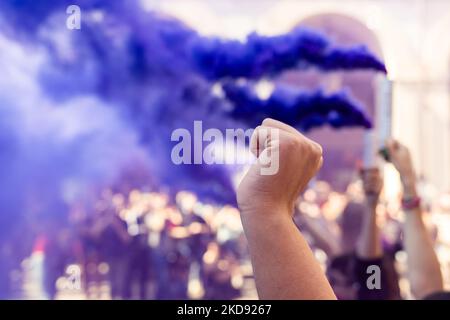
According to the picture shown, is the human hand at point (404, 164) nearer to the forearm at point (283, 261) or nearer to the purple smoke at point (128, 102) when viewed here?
the purple smoke at point (128, 102)

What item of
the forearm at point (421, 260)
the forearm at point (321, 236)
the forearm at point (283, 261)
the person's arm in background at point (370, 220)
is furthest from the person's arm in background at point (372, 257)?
the forearm at point (283, 261)

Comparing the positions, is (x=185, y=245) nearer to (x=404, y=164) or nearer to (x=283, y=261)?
(x=404, y=164)

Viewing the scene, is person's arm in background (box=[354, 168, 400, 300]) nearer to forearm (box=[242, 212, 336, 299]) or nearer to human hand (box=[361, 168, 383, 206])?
human hand (box=[361, 168, 383, 206])

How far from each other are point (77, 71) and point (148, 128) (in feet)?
0.69

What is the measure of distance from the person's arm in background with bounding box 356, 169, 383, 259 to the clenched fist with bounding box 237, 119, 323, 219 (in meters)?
0.82

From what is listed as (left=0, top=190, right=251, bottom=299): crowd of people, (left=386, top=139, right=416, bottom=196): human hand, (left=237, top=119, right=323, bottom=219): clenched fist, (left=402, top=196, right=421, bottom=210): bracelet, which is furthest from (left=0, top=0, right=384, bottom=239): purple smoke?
(left=237, top=119, right=323, bottom=219): clenched fist

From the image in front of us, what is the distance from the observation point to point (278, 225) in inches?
18.2

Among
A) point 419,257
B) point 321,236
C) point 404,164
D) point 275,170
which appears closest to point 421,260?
point 419,257

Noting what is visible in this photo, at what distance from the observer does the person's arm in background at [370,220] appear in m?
1.25

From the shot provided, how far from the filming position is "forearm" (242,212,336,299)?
1.50ft

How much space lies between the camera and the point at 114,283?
4.72 ft

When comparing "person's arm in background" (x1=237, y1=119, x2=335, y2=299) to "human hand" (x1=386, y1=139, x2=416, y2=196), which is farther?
"human hand" (x1=386, y1=139, x2=416, y2=196)

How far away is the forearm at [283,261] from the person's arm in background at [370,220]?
2.70 ft

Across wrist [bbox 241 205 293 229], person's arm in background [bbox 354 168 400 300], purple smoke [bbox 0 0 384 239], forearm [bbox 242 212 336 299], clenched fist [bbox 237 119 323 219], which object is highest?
purple smoke [bbox 0 0 384 239]
